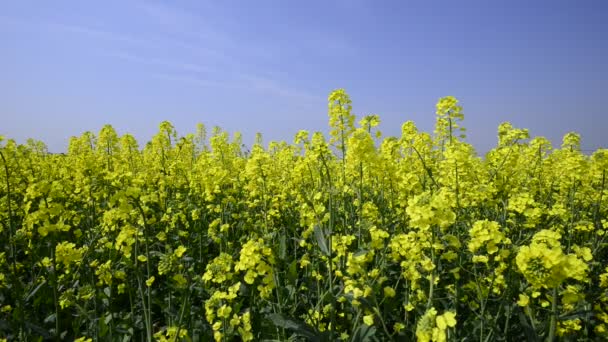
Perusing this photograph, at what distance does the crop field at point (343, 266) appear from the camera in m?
2.33

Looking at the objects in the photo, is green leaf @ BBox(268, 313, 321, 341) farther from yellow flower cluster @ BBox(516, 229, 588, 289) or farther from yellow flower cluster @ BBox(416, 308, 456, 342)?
yellow flower cluster @ BBox(516, 229, 588, 289)

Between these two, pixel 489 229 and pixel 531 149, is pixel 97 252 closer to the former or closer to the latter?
pixel 489 229

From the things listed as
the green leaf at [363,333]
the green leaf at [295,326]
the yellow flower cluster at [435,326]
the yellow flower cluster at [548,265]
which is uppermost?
the yellow flower cluster at [548,265]

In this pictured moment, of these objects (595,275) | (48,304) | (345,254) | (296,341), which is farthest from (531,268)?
(48,304)

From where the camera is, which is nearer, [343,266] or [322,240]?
[322,240]

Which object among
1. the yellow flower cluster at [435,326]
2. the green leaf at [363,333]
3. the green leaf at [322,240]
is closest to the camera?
the yellow flower cluster at [435,326]

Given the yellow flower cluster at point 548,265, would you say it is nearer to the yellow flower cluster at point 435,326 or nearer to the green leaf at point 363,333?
the yellow flower cluster at point 435,326

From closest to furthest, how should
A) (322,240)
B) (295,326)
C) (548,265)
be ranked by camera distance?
(548,265) < (295,326) < (322,240)

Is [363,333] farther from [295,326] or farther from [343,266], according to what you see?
[343,266]

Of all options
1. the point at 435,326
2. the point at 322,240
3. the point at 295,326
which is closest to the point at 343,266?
the point at 322,240

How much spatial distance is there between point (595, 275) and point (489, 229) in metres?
2.95

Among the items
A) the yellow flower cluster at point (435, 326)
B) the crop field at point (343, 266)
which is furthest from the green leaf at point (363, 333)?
the yellow flower cluster at point (435, 326)

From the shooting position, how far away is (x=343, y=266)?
3.12 meters

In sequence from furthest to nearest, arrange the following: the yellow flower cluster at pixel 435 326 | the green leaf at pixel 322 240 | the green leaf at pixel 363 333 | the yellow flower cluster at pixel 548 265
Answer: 1. the green leaf at pixel 322 240
2. the green leaf at pixel 363 333
3. the yellow flower cluster at pixel 548 265
4. the yellow flower cluster at pixel 435 326
